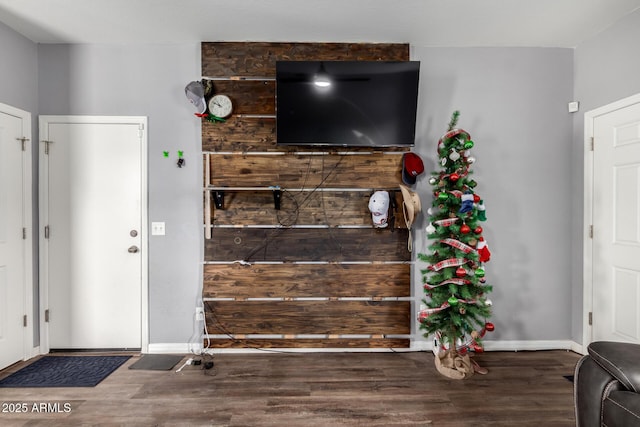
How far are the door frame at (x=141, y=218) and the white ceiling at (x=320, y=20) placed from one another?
0.68m

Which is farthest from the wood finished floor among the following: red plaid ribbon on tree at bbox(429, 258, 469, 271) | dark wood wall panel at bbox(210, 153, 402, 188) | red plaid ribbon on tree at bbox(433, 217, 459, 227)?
dark wood wall panel at bbox(210, 153, 402, 188)

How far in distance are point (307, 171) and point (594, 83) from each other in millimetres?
2528

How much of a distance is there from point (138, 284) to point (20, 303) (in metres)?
0.90

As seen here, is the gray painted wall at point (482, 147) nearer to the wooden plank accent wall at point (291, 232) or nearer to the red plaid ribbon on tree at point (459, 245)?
the wooden plank accent wall at point (291, 232)

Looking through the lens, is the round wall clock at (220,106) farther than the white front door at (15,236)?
Yes

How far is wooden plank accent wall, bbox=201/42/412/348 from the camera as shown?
294cm

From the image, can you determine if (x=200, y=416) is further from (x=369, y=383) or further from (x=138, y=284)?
(x=138, y=284)

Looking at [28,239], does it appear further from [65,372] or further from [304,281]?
[304,281]

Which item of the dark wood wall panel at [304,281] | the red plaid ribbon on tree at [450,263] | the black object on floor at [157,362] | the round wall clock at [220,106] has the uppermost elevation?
the round wall clock at [220,106]

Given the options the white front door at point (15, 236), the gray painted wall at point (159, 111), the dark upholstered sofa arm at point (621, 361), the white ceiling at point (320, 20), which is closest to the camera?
the dark upholstered sofa arm at point (621, 361)

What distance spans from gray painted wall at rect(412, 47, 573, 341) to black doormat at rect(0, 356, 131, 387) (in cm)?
271

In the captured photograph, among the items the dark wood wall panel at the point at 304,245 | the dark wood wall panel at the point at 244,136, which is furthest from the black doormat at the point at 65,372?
the dark wood wall panel at the point at 244,136

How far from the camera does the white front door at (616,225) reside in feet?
8.18

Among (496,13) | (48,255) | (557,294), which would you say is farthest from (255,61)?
(557,294)
